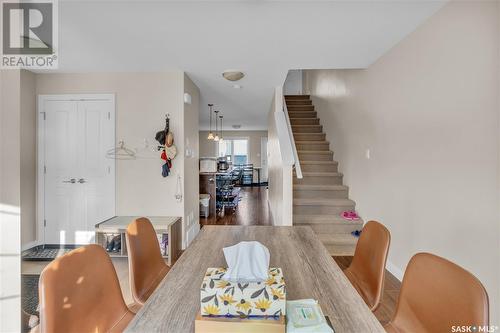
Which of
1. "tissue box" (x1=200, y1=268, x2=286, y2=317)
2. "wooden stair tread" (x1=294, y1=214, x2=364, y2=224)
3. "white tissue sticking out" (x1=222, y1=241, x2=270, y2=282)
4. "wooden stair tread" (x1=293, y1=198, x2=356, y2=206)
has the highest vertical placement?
"white tissue sticking out" (x1=222, y1=241, x2=270, y2=282)

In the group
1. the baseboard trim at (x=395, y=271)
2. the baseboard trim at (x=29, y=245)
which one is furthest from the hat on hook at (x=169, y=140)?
the baseboard trim at (x=395, y=271)

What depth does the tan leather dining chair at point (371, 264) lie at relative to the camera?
1357 millimetres

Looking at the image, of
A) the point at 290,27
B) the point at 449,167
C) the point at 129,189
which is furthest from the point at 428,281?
the point at 129,189

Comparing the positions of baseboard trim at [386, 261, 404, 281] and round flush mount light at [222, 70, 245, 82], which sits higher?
round flush mount light at [222, 70, 245, 82]

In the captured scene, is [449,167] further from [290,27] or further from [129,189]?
[129,189]

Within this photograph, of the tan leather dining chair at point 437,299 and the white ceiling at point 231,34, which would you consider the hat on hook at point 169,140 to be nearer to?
the white ceiling at point 231,34

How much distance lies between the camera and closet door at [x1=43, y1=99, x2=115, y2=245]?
340 centimetres

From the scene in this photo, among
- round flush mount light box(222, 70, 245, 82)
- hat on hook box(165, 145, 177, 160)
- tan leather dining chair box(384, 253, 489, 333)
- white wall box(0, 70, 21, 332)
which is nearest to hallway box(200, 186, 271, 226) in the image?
hat on hook box(165, 145, 177, 160)

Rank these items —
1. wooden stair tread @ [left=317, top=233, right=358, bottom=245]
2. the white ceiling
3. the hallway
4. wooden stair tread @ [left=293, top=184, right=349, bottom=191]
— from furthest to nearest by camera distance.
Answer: the hallway → wooden stair tread @ [left=293, top=184, right=349, bottom=191] → wooden stair tread @ [left=317, top=233, right=358, bottom=245] → the white ceiling

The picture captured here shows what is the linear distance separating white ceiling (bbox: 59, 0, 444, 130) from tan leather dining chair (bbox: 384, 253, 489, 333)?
74.9 inches

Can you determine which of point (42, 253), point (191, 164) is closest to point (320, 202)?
point (191, 164)

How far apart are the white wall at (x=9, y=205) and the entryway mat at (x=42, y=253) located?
2036 mm

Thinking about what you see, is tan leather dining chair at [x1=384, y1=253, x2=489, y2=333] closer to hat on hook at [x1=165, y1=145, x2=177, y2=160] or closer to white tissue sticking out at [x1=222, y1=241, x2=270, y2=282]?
white tissue sticking out at [x1=222, y1=241, x2=270, y2=282]

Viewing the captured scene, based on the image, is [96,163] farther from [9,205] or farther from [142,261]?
[142,261]
